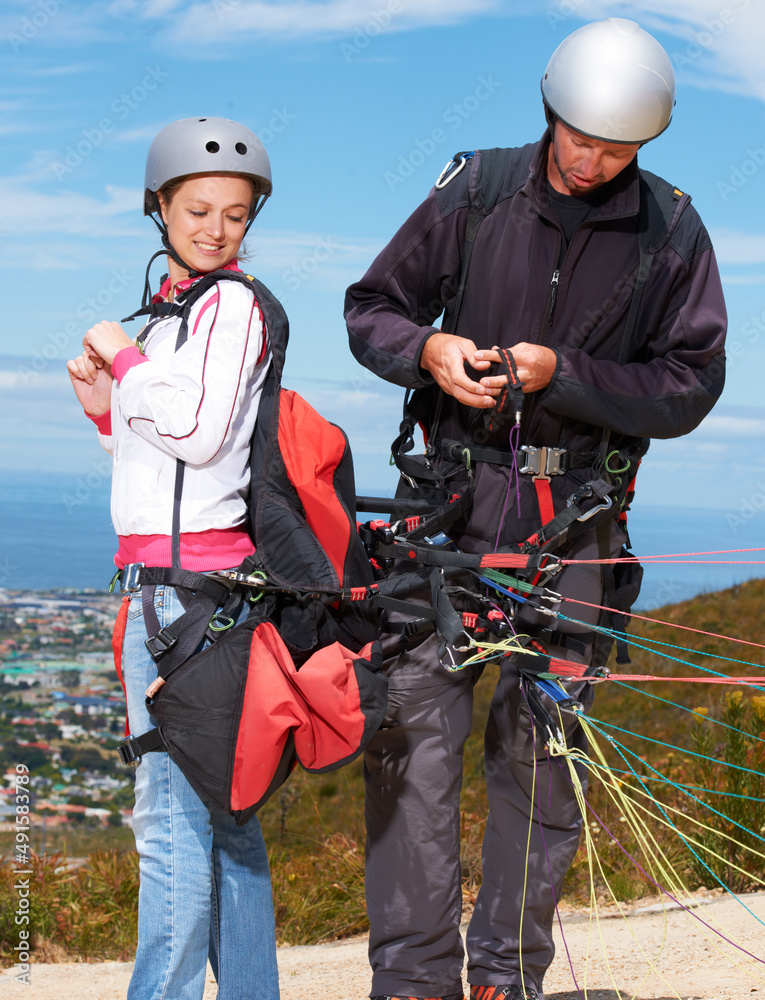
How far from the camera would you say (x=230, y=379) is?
2.23 m

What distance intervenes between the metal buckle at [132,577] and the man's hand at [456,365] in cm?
108

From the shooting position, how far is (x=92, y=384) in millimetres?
2547

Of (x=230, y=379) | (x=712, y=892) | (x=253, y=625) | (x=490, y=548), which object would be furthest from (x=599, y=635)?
(x=712, y=892)

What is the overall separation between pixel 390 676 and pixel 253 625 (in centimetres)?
86

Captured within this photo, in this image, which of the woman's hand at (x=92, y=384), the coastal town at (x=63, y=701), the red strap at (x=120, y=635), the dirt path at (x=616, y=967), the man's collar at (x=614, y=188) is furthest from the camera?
the coastal town at (x=63, y=701)

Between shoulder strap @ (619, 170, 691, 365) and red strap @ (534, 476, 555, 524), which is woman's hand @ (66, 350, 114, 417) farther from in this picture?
shoulder strap @ (619, 170, 691, 365)

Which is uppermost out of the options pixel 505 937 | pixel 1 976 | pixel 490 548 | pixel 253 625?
pixel 490 548

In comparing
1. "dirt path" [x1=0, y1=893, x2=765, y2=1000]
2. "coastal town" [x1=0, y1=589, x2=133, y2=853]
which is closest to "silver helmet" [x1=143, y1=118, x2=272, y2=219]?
"dirt path" [x1=0, y1=893, x2=765, y2=1000]

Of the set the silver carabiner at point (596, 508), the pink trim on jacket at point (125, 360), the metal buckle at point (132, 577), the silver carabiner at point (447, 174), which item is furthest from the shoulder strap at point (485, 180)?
the metal buckle at point (132, 577)

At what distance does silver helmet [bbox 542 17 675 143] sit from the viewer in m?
2.65

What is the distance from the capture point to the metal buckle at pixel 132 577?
7.45 ft

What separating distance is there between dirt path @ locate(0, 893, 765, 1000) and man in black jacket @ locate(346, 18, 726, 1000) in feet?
1.91

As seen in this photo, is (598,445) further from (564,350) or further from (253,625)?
(253,625)

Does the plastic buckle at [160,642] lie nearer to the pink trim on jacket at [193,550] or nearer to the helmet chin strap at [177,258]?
the pink trim on jacket at [193,550]
